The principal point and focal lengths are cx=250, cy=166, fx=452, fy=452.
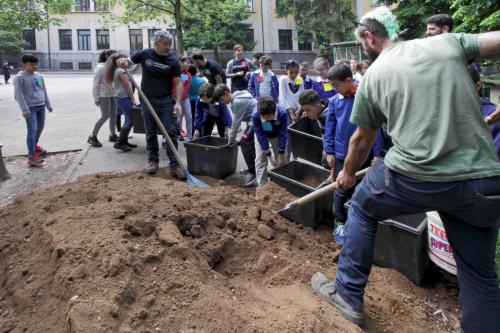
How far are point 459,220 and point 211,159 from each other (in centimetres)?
415

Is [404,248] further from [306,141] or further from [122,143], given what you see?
[122,143]

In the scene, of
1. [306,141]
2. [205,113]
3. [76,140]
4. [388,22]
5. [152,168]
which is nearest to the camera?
[388,22]

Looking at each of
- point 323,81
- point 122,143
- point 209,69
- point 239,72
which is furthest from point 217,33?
point 323,81

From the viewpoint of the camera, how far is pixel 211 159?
6.22 meters

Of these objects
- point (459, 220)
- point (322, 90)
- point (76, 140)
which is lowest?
point (459, 220)

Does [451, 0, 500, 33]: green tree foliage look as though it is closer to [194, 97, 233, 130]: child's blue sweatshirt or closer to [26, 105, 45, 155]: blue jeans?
[194, 97, 233, 130]: child's blue sweatshirt

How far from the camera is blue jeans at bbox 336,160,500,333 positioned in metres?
2.29

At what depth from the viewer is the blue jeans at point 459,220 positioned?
2.29 meters

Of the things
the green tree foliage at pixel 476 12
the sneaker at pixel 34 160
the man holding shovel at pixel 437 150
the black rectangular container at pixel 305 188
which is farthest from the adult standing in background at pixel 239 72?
the man holding shovel at pixel 437 150

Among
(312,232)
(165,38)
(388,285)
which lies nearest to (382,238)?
(388,285)

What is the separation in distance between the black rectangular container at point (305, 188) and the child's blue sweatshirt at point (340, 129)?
0.48 meters

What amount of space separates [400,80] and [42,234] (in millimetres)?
3011

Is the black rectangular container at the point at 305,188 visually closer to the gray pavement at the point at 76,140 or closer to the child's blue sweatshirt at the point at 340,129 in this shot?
the child's blue sweatshirt at the point at 340,129

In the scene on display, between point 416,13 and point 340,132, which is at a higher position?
point 416,13
